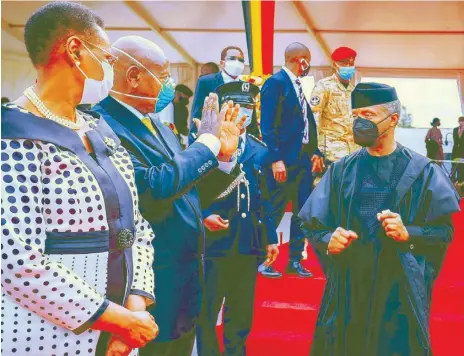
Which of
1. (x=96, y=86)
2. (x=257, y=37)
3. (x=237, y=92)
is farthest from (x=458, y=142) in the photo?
(x=96, y=86)

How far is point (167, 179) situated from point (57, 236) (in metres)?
0.36

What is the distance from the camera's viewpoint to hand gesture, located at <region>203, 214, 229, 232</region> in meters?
2.34

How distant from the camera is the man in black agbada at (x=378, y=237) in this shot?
2.01 meters

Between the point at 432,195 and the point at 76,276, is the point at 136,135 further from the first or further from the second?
the point at 432,195

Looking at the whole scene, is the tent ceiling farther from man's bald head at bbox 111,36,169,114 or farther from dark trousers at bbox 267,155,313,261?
man's bald head at bbox 111,36,169,114

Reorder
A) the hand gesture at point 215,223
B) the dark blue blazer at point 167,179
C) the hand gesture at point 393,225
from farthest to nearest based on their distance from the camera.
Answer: the hand gesture at point 215,223 < the hand gesture at point 393,225 < the dark blue blazer at point 167,179

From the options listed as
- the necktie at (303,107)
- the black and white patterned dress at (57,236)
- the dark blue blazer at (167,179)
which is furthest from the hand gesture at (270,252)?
the black and white patterned dress at (57,236)

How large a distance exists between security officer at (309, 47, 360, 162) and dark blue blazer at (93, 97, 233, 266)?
6.22ft

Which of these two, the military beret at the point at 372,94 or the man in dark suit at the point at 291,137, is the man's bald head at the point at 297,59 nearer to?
the man in dark suit at the point at 291,137

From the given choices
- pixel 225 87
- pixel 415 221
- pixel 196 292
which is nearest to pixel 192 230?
pixel 196 292

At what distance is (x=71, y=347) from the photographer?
1109mm

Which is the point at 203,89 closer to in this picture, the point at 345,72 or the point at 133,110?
the point at 345,72

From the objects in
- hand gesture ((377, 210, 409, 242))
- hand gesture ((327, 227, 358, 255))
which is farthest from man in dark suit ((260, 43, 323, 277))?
hand gesture ((377, 210, 409, 242))

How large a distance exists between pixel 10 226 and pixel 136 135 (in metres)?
0.62
